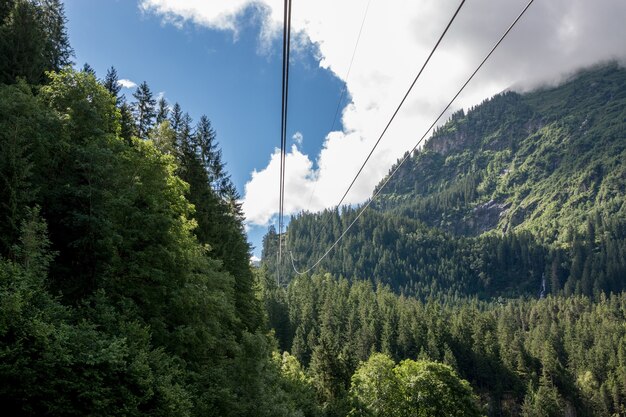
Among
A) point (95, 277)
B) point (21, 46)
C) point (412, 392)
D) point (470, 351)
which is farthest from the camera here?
point (470, 351)

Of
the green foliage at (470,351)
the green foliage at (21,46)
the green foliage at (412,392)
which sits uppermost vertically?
the green foliage at (21,46)

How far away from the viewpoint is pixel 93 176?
2261 cm

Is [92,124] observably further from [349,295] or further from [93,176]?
[349,295]

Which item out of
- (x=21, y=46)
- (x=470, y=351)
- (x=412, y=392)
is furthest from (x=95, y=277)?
(x=470, y=351)

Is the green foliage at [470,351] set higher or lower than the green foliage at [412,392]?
higher

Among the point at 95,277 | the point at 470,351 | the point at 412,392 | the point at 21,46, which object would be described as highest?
the point at 21,46

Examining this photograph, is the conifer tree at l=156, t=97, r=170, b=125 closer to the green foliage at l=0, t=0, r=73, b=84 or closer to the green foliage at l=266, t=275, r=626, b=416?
the green foliage at l=0, t=0, r=73, b=84

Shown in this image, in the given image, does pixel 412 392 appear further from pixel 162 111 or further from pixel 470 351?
pixel 470 351

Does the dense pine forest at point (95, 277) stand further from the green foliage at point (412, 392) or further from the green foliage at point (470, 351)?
the green foliage at point (470, 351)

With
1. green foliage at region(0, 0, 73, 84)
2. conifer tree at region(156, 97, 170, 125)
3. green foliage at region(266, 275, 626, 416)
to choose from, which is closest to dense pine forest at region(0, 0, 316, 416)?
green foliage at region(0, 0, 73, 84)

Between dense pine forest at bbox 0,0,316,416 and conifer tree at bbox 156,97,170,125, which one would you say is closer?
dense pine forest at bbox 0,0,316,416

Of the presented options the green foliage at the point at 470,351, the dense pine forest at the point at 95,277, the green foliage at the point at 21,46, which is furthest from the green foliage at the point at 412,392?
the green foliage at the point at 470,351

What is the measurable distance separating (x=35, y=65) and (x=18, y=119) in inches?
612

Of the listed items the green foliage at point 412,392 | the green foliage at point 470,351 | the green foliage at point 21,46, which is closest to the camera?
the green foliage at point 21,46
